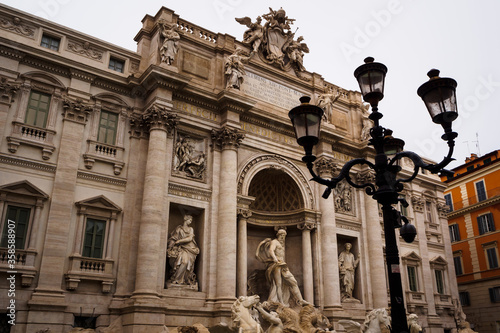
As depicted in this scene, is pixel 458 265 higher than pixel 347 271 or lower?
higher

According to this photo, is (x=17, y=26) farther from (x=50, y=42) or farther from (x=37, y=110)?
(x=37, y=110)

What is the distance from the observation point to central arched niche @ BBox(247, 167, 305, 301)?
22.0 metres

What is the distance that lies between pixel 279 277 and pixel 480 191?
2231cm

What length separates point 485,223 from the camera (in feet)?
111

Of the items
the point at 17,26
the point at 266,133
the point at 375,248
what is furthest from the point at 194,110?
the point at 375,248

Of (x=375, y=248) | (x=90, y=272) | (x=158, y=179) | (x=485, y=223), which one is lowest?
(x=90, y=272)

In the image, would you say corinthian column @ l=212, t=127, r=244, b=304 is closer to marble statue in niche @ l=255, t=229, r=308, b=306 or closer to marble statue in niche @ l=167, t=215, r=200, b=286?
marble statue in niche @ l=167, t=215, r=200, b=286

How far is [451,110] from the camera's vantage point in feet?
26.6

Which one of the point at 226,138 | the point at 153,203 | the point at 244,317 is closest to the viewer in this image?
the point at 244,317

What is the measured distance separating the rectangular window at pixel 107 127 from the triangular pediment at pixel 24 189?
3047 millimetres

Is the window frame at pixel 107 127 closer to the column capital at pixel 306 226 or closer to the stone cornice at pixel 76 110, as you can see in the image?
the stone cornice at pixel 76 110

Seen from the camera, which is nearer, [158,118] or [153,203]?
[153,203]

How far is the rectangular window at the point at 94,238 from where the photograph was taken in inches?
645

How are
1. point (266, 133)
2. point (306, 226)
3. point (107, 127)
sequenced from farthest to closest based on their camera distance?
1. point (266, 133)
2. point (306, 226)
3. point (107, 127)
